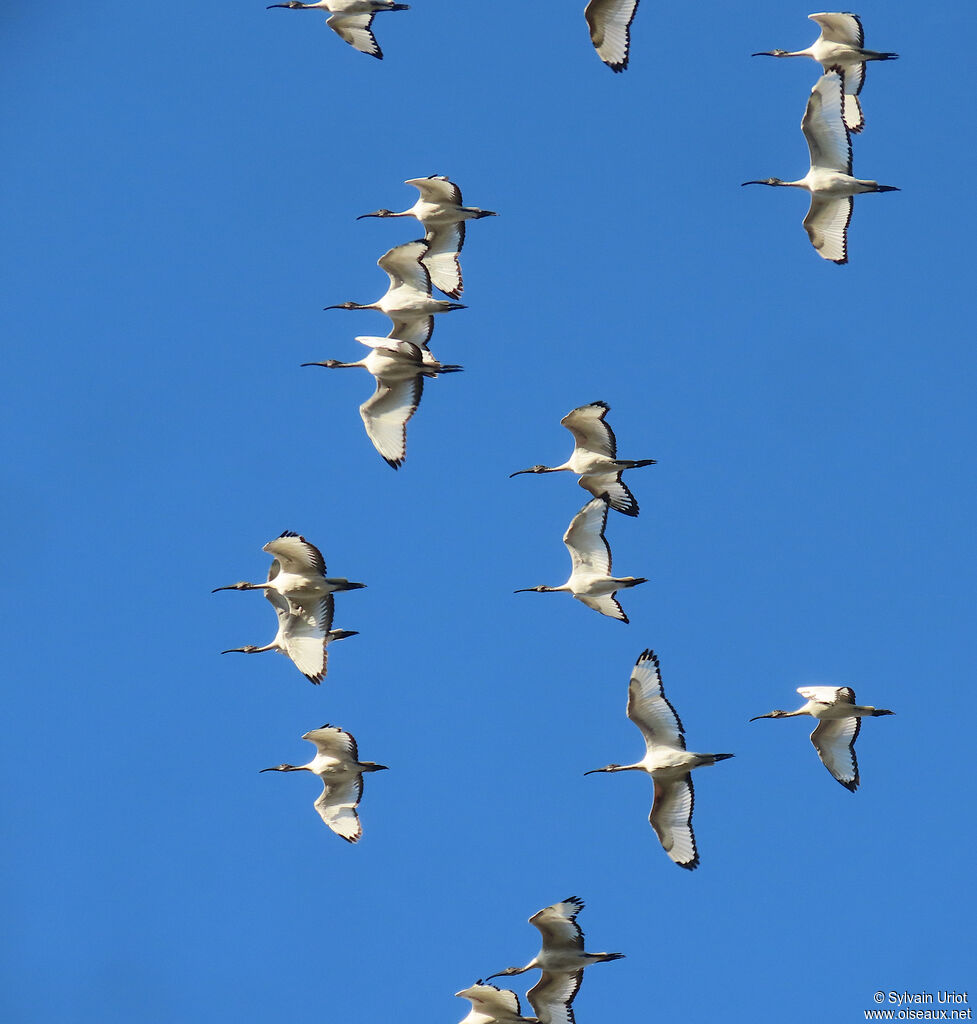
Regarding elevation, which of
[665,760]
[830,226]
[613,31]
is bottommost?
[665,760]

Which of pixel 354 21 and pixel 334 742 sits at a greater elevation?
pixel 354 21

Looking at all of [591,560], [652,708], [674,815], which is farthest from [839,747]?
[591,560]

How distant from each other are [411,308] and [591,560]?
17.7 feet

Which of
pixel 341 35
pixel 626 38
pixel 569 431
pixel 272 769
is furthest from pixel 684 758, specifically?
pixel 341 35

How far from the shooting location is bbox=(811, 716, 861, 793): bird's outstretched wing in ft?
104

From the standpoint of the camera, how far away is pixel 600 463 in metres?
32.9

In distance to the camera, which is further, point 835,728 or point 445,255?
point 445,255

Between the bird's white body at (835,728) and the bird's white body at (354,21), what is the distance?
1366cm

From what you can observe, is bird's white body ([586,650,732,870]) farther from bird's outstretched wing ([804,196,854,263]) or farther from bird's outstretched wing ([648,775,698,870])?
bird's outstretched wing ([804,196,854,263])

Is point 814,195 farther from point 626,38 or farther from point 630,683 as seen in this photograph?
point 630,683

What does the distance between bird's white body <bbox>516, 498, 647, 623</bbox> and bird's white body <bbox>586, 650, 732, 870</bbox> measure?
10.5ft

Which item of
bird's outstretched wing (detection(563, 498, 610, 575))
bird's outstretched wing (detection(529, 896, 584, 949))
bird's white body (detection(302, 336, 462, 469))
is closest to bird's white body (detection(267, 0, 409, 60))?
bird's white body (detection(302, 336, 462, 469))

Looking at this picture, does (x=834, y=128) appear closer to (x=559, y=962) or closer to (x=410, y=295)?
(x=410, y=295)

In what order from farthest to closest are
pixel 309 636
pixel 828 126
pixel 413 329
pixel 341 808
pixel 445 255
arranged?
pixel 445 255, pixel 413 329, pixel 341 808, pixel 828 126, pixel 309 636
